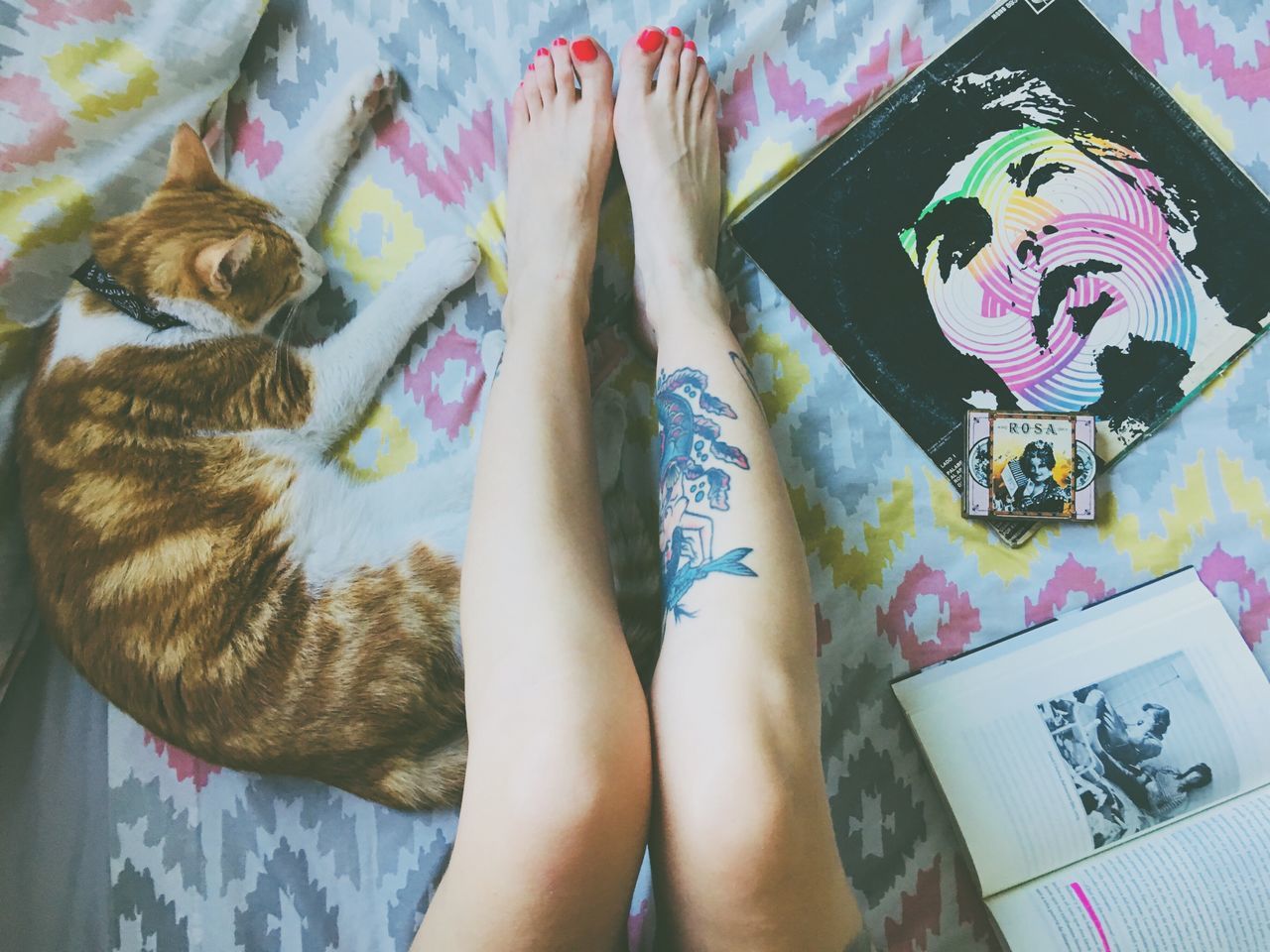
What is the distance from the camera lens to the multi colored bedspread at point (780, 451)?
0.77 m

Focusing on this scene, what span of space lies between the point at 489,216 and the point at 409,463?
270 mm

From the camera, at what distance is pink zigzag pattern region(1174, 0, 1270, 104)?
833 mm

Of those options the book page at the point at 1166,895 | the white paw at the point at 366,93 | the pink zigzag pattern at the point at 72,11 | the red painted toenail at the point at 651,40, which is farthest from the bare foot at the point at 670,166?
the book page at the point at 1166,895

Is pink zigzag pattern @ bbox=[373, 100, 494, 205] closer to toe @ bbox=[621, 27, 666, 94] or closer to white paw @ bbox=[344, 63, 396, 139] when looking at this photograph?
white paw @ bbox=[344, 63, 396, 139]

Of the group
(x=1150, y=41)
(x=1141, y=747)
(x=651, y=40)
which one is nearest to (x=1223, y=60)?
(x=1150, y=41)

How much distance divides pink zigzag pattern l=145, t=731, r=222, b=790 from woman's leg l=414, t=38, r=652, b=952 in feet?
0.90

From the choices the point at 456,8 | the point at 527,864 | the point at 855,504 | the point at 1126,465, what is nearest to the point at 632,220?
the point at 456,8

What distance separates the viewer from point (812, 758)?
599mm

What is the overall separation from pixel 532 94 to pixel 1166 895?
0.94 metres

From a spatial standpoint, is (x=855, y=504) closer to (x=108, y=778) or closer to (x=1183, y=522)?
(x=1183, y=522)

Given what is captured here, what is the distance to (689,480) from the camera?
734 millimetres

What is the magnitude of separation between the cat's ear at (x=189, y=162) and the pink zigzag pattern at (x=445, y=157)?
17 cm

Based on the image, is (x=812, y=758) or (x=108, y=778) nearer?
(x=812, y=758)

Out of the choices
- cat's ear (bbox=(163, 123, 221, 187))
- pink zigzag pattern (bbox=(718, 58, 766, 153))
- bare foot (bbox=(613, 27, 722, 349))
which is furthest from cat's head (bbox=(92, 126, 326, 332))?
pink zigzag pattern (bbox=(718, 58, 766, 153))
